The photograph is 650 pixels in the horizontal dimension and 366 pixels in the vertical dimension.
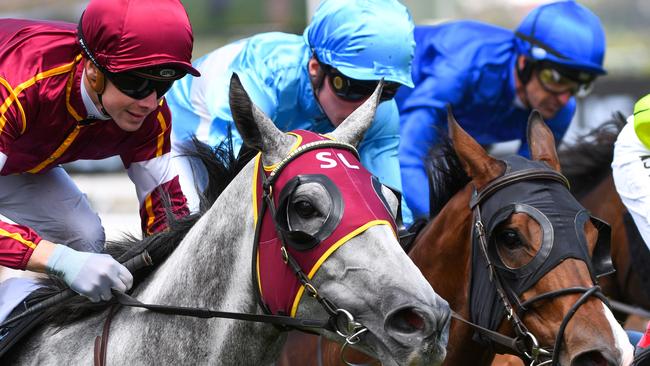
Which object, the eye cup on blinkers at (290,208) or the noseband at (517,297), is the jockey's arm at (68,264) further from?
the noseband at (517,297)

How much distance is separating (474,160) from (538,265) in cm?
45

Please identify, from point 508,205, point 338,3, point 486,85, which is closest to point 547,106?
point 486,85

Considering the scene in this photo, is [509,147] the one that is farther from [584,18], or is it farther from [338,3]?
[338,3]

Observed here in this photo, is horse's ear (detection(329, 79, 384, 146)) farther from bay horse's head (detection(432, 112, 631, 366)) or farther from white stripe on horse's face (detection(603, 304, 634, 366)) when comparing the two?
white stripe on horse's face (detection(603, 304, 634, 366))

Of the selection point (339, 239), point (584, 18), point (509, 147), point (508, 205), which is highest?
point (339, 239)

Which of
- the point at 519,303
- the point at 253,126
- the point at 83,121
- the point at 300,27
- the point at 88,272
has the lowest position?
the point at 300,27

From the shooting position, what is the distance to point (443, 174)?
3680 millimetres

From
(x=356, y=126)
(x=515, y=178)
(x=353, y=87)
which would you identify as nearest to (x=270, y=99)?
(x=353, y=87)

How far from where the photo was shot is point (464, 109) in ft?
18.4

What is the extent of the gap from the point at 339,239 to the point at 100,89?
0.88 m

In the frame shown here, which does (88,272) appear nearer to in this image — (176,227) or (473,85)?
(176,227)

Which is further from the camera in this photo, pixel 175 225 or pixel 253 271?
pixel 175 225

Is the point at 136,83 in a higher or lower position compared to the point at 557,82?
higher

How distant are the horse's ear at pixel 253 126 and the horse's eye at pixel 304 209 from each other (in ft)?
0.52
